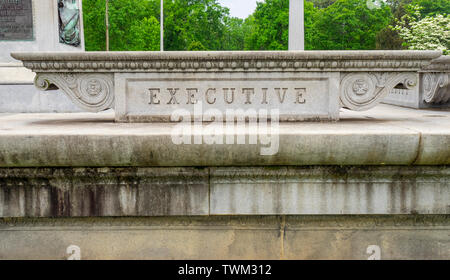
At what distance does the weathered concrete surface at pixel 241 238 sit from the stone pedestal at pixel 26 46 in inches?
188

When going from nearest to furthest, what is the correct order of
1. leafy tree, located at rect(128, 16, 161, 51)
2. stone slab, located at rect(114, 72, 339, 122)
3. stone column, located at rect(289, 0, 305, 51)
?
stone slab, located at rect(114, 72, 339, 122), stone column, located at rect(289, 0, 305, 51), leafy tree, located at rect(128, 16, 161, 51)

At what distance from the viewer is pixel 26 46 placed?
305 inches

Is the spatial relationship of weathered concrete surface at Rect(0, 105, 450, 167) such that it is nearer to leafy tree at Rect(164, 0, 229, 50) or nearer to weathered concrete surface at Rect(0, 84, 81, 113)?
weathered concrete surface at Rect(0, 84, 81, 113)

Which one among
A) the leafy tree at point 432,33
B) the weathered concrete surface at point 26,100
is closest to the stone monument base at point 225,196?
the weathered concrete surface at point 26,100

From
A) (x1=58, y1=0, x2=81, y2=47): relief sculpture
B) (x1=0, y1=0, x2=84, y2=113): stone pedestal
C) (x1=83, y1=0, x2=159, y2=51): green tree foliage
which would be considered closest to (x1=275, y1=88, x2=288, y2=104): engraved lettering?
(x1=0, y1=0, x2=84, y2=113): stone pedestal

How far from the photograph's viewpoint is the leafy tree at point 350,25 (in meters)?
38.0

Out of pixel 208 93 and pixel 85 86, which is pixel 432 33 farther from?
pixel 85 86

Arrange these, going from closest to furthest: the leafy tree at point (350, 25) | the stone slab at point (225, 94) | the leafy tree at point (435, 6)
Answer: the stone slab at point (225, 94) < the leafy tree at point (350, 25) < the leafy tree at point (435, 6)

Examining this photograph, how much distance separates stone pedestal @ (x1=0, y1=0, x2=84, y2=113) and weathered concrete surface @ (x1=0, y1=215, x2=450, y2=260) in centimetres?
478

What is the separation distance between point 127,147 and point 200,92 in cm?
131

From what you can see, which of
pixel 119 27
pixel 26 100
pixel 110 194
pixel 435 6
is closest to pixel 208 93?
pixel 110 194

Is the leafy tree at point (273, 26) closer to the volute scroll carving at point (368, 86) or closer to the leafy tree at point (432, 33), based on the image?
the leafy tree at point (432, 33)

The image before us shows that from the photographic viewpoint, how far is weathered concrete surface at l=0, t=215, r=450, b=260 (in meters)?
3.16

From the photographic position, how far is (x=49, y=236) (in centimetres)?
316
